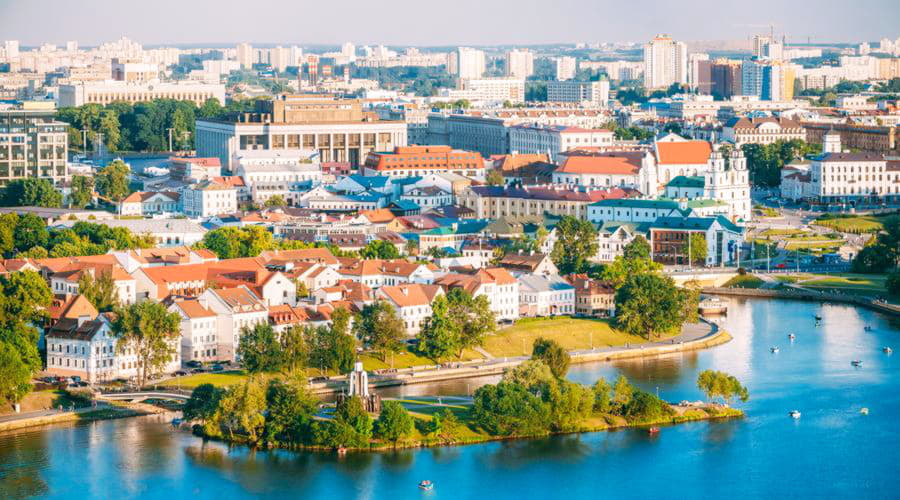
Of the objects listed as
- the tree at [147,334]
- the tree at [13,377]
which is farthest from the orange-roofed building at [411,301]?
the tree at [13,377]

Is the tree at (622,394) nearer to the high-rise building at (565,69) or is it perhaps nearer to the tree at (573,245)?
the tree at (573,245)

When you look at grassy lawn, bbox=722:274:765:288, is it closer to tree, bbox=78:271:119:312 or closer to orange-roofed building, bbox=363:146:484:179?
tree, bbox=78:271:119:312

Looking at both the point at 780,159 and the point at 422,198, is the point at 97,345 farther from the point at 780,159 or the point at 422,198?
the point at 780,159

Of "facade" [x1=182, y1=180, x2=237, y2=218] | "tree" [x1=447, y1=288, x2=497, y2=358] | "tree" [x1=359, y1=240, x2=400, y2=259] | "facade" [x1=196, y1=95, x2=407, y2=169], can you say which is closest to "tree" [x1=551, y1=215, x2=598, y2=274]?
"tree" [x1=359, y1=240, x2=400, y2=259]

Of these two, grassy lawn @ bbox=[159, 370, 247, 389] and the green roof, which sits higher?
the green roof

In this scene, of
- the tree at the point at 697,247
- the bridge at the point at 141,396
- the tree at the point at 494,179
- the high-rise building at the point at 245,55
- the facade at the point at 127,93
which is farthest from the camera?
the high-rise building at the point at 245,55

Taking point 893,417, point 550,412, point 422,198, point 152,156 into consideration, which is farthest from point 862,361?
point 152,156
